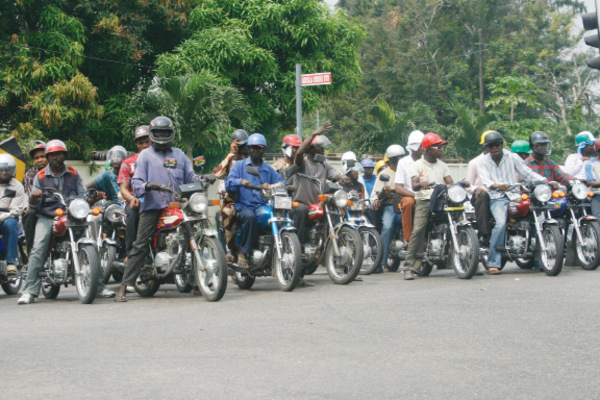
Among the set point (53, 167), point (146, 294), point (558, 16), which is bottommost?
point (146, 294)

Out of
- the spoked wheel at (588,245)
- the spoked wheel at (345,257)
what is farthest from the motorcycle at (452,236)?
the spoked wheel at (588,245)

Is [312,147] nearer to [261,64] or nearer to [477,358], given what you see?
[477,358]

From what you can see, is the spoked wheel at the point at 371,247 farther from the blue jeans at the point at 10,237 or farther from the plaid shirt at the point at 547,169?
the blue jeans at the point at 10,237

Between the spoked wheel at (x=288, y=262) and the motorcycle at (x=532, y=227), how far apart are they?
123 inches

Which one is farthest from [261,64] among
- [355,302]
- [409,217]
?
[355,302]

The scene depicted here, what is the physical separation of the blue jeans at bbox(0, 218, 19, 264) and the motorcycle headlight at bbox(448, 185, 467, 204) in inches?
221

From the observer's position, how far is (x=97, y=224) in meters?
10.8

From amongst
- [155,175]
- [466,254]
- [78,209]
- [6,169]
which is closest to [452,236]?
[466,254]

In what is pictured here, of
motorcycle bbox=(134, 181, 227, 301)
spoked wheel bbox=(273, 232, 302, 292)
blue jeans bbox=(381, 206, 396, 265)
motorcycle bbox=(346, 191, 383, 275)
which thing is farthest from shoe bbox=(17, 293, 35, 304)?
blue jeans bbox=(381, 206, 396, 265)

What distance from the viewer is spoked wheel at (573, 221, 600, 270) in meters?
11.4

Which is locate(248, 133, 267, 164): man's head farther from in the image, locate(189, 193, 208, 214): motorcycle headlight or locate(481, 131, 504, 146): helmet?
locate(481, 131, 504, 146): helmet

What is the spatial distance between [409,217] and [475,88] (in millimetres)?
38758

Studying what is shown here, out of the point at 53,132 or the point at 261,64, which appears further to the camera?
the point at 261,64

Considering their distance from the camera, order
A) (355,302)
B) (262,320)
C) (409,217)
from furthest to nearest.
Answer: (409,217) < (355,302) < (262,320)
